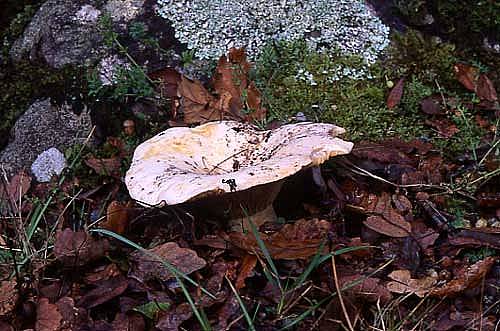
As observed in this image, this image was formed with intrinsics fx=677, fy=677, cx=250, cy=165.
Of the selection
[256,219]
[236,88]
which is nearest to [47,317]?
[256,219]

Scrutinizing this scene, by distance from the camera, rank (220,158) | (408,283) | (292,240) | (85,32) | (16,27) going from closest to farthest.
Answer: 1. (408,283)
2. (292,240)
3. (220,158)
4. (85,32)
5. (16,27)


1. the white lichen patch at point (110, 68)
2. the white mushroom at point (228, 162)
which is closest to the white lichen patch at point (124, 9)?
the white lichen patch at point (110, 68)

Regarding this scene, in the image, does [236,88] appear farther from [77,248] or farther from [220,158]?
[77,248]

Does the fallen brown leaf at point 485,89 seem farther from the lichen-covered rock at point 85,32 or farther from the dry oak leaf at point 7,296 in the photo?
the dry oak leaf at point 7,296

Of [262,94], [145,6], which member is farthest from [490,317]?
[145,6]

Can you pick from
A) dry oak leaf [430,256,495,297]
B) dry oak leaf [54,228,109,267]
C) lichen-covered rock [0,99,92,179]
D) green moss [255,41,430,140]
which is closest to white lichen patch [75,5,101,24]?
lichen-covered rock [0,99,92,179]

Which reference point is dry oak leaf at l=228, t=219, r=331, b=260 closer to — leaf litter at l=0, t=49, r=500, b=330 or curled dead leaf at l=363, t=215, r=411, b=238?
leaf litter at l=0, t=49, r=500, b=330

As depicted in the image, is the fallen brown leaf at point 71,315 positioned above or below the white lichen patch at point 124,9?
below
